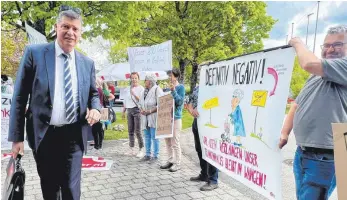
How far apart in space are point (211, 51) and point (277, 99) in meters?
19.9

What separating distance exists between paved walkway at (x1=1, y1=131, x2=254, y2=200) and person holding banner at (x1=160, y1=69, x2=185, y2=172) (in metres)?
0.21

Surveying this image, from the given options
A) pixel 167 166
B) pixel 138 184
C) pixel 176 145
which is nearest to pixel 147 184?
pixel 138 184

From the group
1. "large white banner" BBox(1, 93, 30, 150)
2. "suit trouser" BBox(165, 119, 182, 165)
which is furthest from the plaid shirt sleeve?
"large white banner" BBox(1, 93, 30, 150)

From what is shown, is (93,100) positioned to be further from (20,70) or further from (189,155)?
(189,155)

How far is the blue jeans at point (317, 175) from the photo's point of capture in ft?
7.76

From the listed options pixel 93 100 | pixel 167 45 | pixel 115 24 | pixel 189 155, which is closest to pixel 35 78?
pixel 93 100

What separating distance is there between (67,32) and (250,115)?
6.40 ft

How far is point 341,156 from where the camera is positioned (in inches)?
73.3

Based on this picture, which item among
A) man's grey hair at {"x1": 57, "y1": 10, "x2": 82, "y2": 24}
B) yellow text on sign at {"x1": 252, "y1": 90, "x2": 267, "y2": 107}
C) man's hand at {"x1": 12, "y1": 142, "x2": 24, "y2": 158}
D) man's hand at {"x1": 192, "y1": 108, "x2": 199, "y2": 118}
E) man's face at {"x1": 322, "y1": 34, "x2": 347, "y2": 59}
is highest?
man's grey hair at {"x1": 57, "y1": 10, "x2": 82, "y2": 24}

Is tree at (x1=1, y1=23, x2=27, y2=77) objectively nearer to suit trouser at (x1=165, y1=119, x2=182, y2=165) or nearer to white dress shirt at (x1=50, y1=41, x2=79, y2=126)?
suit trouser at (x1=165, y1=119, x2=182, y2=165)

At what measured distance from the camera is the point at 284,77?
8.32 feet

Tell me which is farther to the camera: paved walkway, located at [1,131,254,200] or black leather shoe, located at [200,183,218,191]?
black leather shoe, located at [200,183,218,191]

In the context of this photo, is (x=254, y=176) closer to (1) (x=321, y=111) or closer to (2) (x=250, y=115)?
(2) (x=250, y=115)

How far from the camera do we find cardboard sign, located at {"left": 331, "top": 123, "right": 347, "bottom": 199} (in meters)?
1.83
